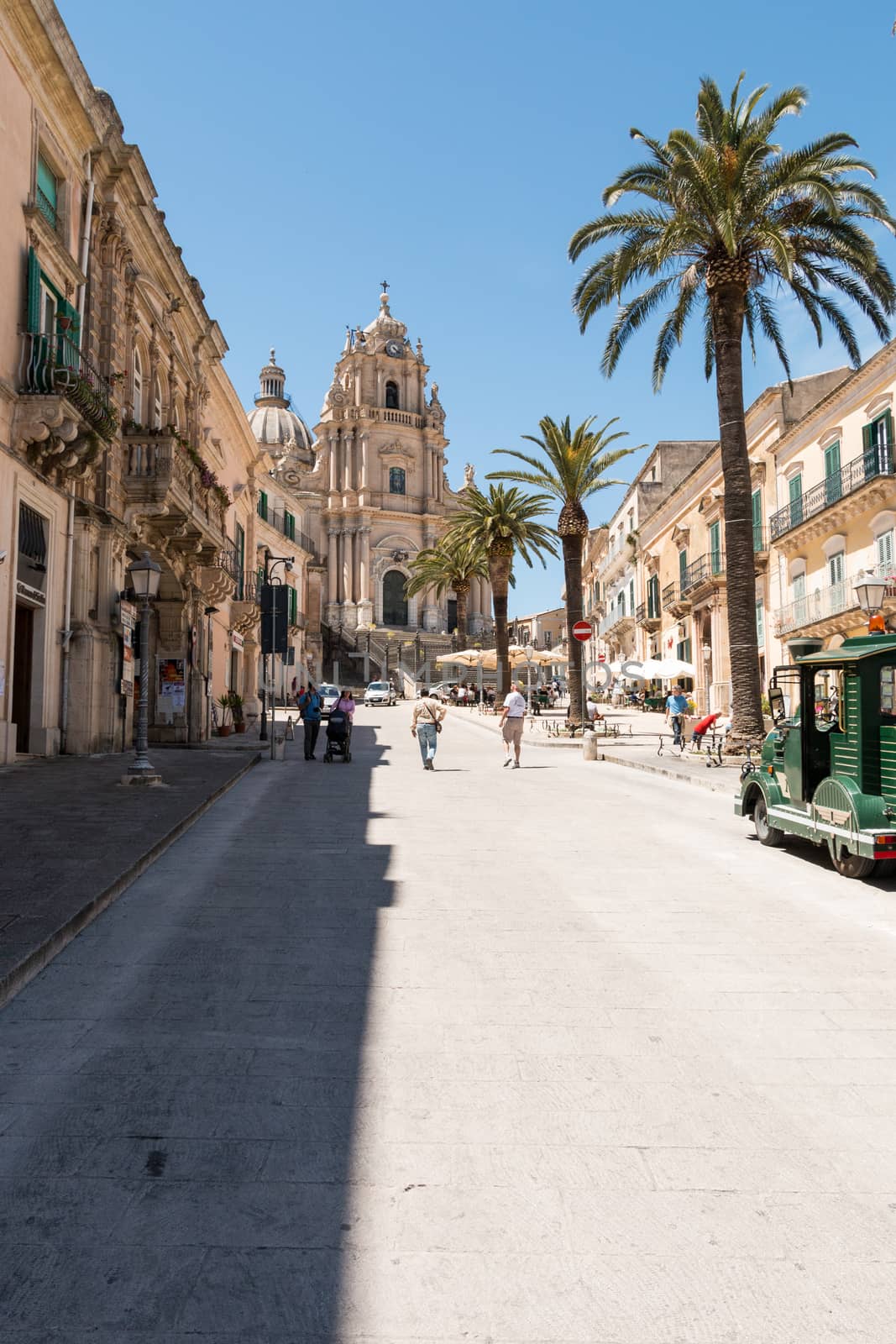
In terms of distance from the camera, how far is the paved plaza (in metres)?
2.58

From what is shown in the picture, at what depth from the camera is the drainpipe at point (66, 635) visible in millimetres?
17234

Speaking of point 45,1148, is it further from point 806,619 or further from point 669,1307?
point 806,619

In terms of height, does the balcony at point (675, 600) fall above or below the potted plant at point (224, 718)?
above

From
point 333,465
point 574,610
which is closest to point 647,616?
point 574,610

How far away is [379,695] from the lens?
56.6 meters

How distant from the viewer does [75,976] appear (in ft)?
17.3

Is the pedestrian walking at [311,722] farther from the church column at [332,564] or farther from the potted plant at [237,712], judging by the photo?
the church column at [332,564]

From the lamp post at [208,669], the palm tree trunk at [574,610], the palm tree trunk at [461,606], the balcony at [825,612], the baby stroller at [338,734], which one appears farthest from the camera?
the palm tree trunk at [461,606]

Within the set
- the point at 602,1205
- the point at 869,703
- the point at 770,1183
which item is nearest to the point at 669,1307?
the point at 602,1205

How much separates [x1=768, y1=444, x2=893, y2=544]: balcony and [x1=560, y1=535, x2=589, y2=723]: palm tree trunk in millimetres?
6516

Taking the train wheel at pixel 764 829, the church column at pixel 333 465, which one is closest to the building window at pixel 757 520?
the train wheel at pixel 764 829

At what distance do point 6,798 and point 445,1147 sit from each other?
29.3 feet

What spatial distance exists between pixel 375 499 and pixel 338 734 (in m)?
59.1

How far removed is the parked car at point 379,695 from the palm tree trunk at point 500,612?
11.5 m
